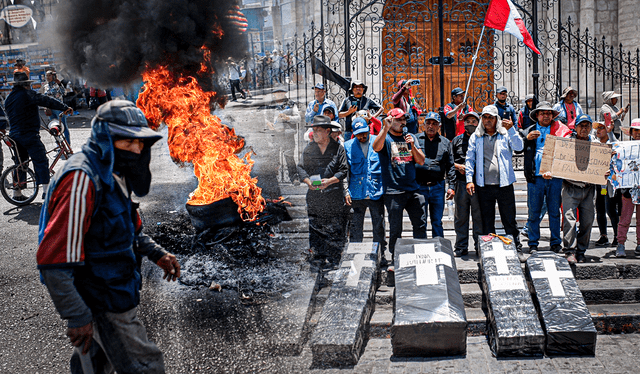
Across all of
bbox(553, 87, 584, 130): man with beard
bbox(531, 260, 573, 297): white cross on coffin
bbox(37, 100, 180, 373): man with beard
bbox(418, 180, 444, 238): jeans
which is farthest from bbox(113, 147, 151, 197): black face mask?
bbox(553, 87, 584, 130): man with beard

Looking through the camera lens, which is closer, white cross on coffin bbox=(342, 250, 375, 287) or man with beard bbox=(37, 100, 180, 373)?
man with beard bbox=(37, 100, 180, 373)

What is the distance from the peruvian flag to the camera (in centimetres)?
859

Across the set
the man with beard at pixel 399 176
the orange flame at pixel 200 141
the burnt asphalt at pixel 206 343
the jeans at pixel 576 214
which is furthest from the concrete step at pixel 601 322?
the orange flame at pixel 200 141

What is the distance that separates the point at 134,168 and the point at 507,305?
367 centimetres

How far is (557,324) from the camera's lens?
4793mm

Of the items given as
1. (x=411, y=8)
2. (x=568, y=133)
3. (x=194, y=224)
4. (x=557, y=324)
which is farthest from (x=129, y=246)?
(x=411, y=8)

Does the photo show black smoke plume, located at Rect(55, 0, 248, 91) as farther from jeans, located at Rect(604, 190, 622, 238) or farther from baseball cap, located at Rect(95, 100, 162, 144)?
jeans, located at Rect(604, 190, 622, 238)

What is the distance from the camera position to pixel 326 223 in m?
7.56

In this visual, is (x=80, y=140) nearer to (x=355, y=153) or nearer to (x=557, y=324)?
(x=355, y=153)

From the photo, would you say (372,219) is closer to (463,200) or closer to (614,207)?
(463,200)

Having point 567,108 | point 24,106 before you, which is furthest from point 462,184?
point 24,106

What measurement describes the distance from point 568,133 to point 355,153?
2885 mm

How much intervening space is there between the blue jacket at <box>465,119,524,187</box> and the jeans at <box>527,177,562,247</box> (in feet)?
1.69

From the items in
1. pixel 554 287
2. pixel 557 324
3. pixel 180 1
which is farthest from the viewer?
pixel 180 1
